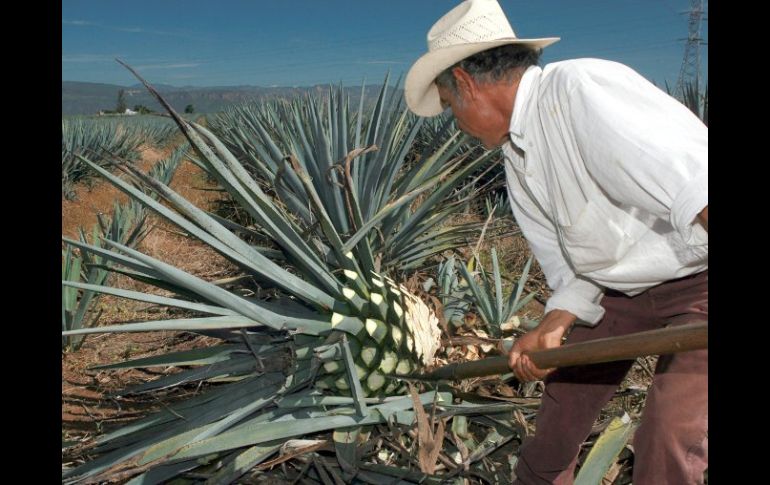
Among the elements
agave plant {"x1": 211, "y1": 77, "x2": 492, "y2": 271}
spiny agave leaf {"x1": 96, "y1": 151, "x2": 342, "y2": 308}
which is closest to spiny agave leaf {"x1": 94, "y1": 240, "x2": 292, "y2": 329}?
spiny agave leaf {"x1": 96, "y1": 151, "x2": 342, "y2": 308}

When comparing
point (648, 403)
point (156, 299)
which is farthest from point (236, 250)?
point (648, 403)

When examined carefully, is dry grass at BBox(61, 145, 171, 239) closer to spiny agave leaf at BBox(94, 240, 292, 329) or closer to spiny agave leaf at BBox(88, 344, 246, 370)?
spiny agave leaf at BBox(88, 344, 246, 370)

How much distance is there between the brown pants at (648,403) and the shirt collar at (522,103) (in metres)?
0.49

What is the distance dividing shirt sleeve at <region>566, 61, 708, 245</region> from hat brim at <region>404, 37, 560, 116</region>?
26 centimetres

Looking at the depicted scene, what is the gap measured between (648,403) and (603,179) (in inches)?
21.3

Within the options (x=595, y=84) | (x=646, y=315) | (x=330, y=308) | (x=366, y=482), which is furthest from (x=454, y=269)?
(x=595, y=84)

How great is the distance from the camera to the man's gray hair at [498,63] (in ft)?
5.77

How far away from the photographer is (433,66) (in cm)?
180

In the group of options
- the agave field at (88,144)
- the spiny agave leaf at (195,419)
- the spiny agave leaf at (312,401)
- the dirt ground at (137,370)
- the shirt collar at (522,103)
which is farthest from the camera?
the agave field at (88,144)

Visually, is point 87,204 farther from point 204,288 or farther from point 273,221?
point 204,288

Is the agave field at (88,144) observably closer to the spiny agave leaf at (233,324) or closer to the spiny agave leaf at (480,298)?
the spiny agave leaf at (480,298)

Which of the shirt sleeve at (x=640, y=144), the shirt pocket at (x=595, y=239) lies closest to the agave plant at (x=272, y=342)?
the shirt pocket at (x=595, y=239)

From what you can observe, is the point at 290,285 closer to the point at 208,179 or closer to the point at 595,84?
the point at 595,84

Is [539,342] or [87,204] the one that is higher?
[539,342]
